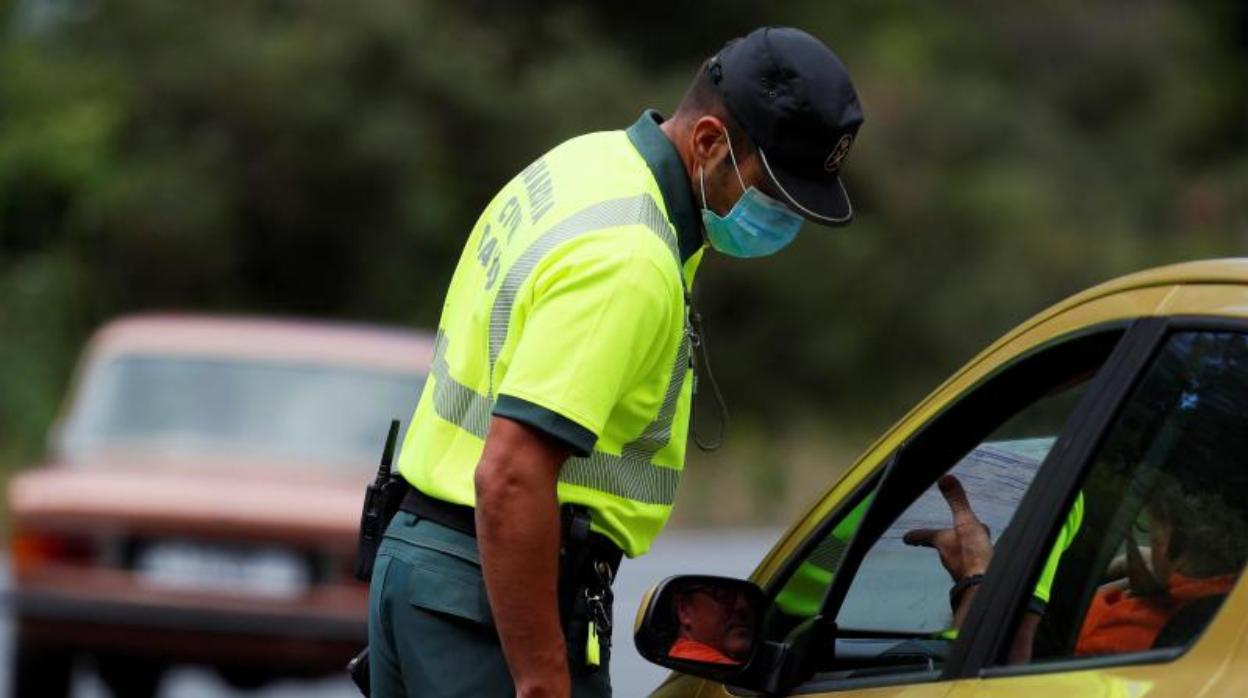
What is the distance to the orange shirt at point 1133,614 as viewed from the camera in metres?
2.68

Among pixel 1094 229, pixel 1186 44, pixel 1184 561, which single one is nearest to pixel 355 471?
pixel 1184 561

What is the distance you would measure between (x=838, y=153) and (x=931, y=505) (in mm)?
541

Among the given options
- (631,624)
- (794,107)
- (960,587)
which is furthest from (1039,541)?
(631,624)

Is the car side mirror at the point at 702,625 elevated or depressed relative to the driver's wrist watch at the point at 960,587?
depressed

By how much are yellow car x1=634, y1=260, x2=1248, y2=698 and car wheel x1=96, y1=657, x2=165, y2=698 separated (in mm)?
5820

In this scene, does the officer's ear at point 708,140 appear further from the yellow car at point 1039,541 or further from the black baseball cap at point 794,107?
the yellow car at point 1039,541

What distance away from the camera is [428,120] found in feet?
91.0

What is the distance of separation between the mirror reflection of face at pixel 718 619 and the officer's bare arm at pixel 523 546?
7.2 inches

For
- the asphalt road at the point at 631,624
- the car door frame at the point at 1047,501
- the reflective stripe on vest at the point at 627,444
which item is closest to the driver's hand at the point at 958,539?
the car door frame at the point at 1047,501

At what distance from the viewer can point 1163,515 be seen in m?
2.82

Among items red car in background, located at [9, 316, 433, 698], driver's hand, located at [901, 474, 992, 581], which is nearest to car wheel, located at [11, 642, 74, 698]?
red car in background, located at [9, 316, 433, 698]

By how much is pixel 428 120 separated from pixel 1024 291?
31.3 ft

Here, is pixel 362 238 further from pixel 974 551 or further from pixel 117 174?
Answer: pixel 974 551

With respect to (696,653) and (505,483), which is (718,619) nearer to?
(696,653)
